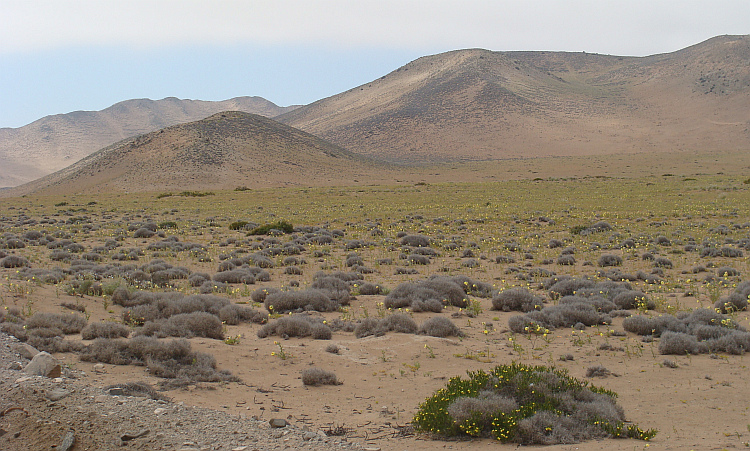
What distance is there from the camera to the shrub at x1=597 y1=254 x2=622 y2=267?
54.3 feet

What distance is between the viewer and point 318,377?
7.21 m

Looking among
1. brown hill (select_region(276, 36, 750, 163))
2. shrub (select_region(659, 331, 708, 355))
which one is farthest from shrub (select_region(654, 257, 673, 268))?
brown hill (select_region(276, 36, 750, 163))

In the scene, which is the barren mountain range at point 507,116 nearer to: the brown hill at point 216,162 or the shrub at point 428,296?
the brown hill at point 216,162

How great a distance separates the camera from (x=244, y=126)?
298 ft

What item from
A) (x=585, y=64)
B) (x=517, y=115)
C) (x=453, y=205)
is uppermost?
(x=585, y=64)

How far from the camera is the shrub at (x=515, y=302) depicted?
1141cm

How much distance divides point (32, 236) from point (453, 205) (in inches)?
914

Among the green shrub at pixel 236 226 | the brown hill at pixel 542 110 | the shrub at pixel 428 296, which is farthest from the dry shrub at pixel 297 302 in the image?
the brown hill at pixel 542 110

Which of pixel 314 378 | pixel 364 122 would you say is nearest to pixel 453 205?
pixel 314 378

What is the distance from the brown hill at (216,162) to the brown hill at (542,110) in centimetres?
2418

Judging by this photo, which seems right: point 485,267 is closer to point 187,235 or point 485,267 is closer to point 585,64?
point 187,235

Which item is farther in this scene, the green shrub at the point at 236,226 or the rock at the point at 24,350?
the green shrub at the point at 236,226

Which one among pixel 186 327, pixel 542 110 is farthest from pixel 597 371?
pixel 542 110

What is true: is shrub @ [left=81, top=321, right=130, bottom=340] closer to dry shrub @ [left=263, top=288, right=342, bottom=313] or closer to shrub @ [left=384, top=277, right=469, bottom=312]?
dry shrub @ [left=263, top=288, right=342, bottom=313]
